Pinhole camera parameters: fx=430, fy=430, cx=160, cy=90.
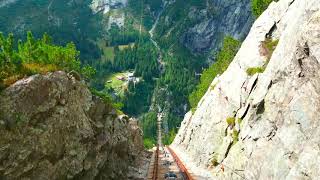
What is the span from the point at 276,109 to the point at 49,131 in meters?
20.0

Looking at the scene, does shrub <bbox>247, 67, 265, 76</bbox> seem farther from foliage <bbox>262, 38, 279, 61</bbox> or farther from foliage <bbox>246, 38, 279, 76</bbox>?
foliage <bbox>262, 38, 279, 61</bbox>

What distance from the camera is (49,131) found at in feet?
102

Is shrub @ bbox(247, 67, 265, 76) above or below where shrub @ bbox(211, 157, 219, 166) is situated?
above

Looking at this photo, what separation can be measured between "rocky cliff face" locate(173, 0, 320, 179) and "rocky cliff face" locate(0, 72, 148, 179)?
15632 mm

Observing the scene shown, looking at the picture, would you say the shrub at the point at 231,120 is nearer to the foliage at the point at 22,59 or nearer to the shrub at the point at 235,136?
the shrub at the point at 235,136

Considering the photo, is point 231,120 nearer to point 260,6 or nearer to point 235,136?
point 235,136

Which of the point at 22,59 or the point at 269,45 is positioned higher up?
the point at 22,59

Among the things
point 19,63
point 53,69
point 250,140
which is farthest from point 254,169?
point 19,63

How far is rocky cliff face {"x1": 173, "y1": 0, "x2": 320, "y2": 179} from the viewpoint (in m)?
32.0

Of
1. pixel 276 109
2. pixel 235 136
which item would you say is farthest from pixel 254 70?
pixel 276 109

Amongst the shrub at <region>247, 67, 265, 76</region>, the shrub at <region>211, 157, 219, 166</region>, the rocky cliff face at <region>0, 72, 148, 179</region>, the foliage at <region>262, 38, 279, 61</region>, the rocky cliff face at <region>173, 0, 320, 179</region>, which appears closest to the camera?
the rocky cliff face at <region>0, 72, 148, 179</region>

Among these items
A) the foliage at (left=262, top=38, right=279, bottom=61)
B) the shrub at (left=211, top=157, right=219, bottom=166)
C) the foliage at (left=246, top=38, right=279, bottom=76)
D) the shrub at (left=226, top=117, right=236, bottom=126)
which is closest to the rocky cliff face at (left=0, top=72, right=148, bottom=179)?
the shrub at (left=226, top=117, right=236, bottom=126)

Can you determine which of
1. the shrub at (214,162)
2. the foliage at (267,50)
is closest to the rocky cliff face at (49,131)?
the shrub at (214,162)

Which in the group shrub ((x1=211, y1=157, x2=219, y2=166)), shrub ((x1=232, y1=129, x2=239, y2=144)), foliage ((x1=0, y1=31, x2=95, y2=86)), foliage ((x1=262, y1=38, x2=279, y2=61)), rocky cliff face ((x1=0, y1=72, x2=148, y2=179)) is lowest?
shrub ((x1=211, y1=157, x2=219, y2=166))
